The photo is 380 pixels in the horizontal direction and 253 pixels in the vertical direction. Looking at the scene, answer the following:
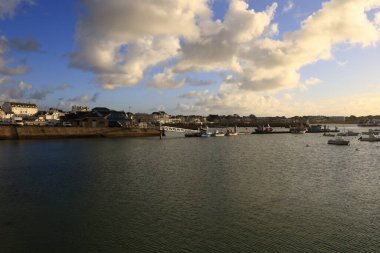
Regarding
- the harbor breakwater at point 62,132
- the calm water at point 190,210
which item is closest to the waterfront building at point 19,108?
the harbor breakwater at point 62,132

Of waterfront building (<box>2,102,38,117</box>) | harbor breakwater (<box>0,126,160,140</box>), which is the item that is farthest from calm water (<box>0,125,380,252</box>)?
waterfront building (<box>2,102,38,117</box>)

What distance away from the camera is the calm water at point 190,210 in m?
19.3

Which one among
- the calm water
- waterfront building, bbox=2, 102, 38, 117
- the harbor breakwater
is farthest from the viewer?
waterfront building, bbox=2, 102, 38, 117

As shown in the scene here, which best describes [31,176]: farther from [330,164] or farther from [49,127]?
[49,127]

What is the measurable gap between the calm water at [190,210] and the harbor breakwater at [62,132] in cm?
6235

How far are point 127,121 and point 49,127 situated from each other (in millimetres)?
32110

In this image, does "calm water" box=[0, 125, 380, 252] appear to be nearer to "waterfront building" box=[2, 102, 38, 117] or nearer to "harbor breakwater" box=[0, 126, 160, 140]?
"harbor breakwater" box=[0, 126, 160, 140]

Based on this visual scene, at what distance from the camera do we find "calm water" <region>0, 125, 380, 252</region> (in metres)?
19.3

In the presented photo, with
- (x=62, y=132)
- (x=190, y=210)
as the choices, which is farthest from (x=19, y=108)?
(x=190, y=210)

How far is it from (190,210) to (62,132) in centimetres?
9491

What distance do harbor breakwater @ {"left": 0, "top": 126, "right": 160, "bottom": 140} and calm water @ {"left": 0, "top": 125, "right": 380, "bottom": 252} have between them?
62354 millimetres

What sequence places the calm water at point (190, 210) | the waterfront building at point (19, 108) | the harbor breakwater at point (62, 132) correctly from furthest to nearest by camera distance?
the waterfront building at point (19, 108) < the harbor breakwater at point (62, 132) < the calm water at point (190, 210)

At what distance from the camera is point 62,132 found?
111 metres

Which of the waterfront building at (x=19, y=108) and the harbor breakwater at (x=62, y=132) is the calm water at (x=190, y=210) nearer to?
the harbor breakwater at (x=62, y=132)
